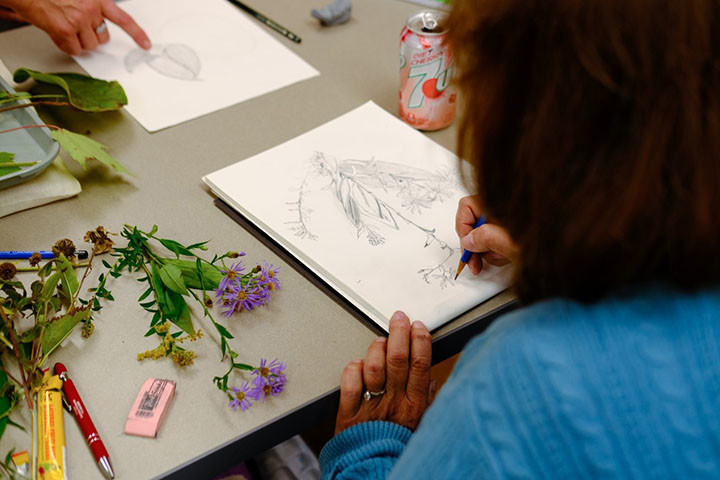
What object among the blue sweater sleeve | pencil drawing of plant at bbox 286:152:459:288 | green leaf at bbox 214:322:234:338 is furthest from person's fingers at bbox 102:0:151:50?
the blue sweater sleeve

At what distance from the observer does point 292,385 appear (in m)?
0.66

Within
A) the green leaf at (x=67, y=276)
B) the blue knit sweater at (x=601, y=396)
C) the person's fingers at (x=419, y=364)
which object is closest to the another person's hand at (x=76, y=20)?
the green leaf at (x=67, y=276)

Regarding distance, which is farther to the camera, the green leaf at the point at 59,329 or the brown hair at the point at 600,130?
the green leaf at the point at 59,329

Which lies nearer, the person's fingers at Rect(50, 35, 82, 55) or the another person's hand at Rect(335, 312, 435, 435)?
the another person's hand at Rect(335, 312, 435, 435)

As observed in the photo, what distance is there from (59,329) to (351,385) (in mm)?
315

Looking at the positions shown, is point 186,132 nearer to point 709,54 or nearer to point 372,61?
point 372,61

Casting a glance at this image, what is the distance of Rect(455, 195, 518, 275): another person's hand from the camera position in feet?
2.36

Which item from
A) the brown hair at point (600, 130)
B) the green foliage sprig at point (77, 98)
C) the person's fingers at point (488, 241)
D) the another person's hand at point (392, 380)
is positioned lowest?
the another person's hand at point (392, 380)

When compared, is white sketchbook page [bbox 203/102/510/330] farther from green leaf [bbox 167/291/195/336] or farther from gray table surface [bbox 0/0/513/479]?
green leaf [bbox 167/291/195/336]

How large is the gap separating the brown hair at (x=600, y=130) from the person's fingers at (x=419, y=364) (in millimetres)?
238

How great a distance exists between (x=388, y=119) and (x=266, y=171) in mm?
214

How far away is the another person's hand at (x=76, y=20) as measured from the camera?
1043mm

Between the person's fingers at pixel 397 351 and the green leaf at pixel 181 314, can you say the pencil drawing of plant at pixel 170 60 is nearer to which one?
the green leaf at pixel 181 314

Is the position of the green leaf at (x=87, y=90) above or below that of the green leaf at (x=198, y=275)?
above
